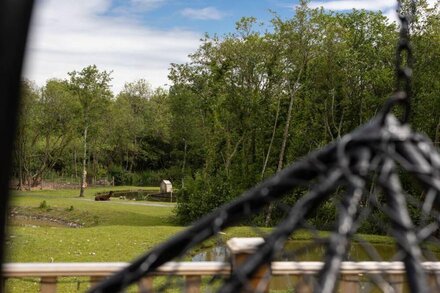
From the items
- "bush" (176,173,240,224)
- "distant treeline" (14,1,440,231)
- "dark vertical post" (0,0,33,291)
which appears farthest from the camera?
"bush" (176,173,240,224)

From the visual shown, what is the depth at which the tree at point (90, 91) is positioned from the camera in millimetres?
20953

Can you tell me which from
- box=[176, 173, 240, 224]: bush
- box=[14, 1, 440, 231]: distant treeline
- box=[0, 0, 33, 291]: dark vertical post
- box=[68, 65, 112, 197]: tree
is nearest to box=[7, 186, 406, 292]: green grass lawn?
box=[176, 173, 240, 224]: bush

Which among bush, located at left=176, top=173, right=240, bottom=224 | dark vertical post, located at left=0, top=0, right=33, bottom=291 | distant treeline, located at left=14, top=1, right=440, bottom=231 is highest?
distant treeline, located at left=14, top=1, right=440, bottom=231

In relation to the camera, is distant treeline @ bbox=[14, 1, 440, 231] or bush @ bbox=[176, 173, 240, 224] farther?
bush @ bbox=[176, 173, 240, 224]

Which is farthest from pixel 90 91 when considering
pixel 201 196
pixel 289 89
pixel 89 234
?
pixel 89 234

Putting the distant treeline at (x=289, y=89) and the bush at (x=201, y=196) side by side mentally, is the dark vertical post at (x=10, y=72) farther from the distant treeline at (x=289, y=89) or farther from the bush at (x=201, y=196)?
the bush at (x=201, y=196)

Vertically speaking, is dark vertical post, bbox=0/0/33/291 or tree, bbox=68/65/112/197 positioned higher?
tree, bbox=68/65/112/197

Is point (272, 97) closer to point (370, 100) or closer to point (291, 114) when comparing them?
point (291, 114)

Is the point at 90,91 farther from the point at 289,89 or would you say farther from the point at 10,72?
the point at 10,72

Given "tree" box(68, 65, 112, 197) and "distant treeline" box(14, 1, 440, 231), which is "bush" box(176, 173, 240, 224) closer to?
"distant treeline" box(14, 1, 440, 231)

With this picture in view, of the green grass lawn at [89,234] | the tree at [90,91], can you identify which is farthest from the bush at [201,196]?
the tree at [90,91]

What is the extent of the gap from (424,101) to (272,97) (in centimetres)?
428

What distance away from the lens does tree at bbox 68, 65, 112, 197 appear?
2095cm

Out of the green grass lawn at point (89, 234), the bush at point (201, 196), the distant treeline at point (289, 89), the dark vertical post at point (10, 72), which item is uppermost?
the distant treeline at point (289, 89)
